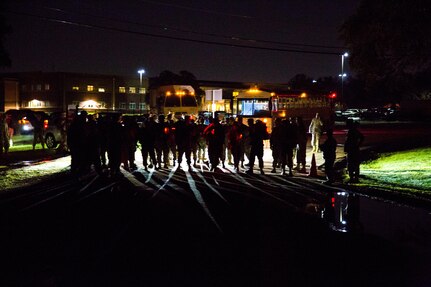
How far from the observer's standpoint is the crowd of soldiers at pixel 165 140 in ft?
48.0

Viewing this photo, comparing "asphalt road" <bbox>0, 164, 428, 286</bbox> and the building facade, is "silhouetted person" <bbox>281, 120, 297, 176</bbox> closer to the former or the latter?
"asphalt road" <bbox>0, 164, 428, 286</bbox>

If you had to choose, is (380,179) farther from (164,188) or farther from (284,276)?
(284,276)

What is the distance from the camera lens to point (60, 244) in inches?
281

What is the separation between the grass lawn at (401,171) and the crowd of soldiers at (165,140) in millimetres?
2583

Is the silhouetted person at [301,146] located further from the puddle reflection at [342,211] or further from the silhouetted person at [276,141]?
the puddle reflection at [342,211]

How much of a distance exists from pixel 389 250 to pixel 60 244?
15.9 feet

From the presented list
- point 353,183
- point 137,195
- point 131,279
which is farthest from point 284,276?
point 353,183

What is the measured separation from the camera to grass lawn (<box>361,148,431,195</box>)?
42.7 ft

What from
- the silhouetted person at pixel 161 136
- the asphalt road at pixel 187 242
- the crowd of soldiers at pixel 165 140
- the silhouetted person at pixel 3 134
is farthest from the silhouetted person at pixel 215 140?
the silhouetted person at pixel 3 134

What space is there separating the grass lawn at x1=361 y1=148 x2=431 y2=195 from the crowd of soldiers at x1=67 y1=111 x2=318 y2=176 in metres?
2.58

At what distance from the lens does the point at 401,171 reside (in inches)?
623

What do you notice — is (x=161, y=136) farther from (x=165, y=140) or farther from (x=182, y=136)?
(x=182, y=136)

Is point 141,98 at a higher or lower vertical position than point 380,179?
higher

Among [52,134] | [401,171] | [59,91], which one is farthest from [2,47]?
[59,91]
